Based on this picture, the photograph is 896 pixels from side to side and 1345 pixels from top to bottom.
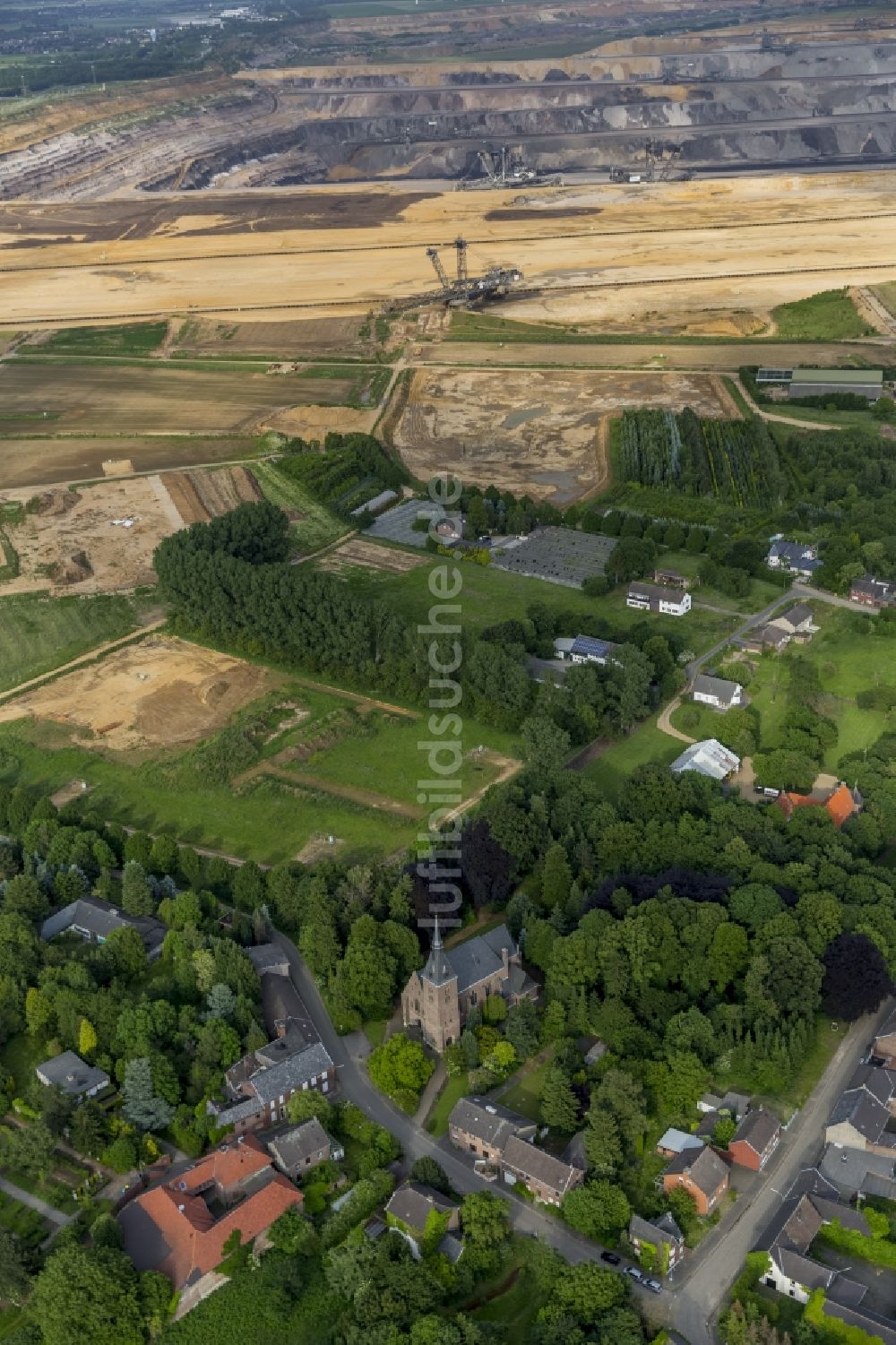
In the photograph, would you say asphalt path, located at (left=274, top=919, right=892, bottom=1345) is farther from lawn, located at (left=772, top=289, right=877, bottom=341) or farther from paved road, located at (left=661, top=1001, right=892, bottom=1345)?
lawn, located at (left=772, top=289, right=877, bottom=341)

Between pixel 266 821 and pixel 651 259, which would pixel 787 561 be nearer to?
pixel 266 821

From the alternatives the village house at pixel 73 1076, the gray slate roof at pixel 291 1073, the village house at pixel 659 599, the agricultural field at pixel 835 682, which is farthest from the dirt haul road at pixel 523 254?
the village house at pixel 73 1076

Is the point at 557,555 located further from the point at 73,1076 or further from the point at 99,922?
the point at 73,1076

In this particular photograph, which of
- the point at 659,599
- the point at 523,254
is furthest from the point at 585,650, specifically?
the point at 523,254

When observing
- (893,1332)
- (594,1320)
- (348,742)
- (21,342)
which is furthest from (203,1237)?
(21,342)

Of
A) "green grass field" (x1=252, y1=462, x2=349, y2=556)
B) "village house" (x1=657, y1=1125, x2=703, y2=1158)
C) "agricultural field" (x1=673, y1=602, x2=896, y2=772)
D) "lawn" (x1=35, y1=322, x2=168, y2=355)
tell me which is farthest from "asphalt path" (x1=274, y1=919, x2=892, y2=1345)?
"lawn" (x1=35, y1=322, x2=168, y2=355)

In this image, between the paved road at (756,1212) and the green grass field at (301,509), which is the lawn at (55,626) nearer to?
the green grass field at (301,509)
